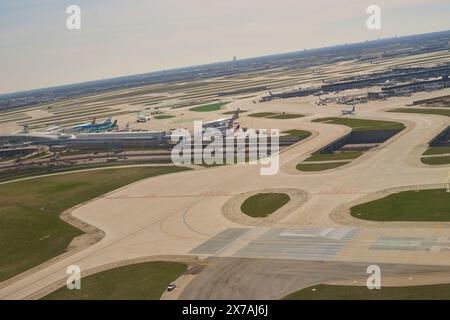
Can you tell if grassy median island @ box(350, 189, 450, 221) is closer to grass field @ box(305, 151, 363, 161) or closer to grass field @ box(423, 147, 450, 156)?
grass field @ box(423, 147, 450, 156)

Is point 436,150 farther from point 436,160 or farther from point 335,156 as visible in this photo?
point 335,156

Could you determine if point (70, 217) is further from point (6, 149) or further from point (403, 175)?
point (6, 149)

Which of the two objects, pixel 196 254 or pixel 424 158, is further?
pixel 424 158

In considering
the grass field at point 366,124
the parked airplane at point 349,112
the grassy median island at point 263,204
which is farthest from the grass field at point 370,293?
the parked airplane at point 349,112

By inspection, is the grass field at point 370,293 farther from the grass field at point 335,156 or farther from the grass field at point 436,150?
the grass field at point 335,156

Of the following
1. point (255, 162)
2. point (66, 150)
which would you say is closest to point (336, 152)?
point (255, 162)
